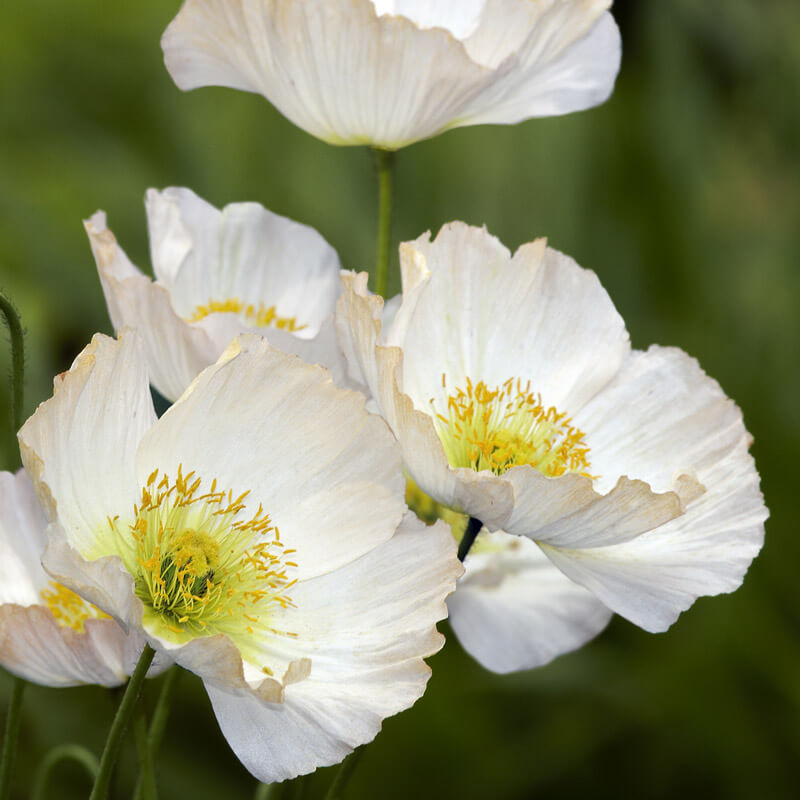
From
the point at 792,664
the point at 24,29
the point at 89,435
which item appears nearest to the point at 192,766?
the point at 792,664

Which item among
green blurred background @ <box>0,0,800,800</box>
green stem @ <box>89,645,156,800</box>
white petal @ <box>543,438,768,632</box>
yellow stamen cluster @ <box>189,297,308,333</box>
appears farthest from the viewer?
green blurred background @ <box>0,0,800,800</box>

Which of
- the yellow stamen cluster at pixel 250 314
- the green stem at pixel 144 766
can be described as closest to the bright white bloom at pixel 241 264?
the yellow stamen cluster at pixel 250 314

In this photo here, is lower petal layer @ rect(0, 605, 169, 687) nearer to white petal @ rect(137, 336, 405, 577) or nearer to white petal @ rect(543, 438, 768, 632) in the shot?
white petal @ rect(137, 336, 405, 577)

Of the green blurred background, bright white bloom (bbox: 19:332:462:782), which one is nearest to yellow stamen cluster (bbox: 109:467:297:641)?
bright white bloom (bbox: 19:332:462:782)

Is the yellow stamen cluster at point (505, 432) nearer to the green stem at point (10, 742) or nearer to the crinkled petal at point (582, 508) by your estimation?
the crinkled petal at point (582, 508)

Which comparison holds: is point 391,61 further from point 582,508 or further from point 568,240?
point 568,240

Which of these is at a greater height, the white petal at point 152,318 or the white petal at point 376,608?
the white petal at point 152,318

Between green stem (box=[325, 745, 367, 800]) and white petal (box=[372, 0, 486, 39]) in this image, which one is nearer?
green stem (box=[325, 745, 367, 800])
